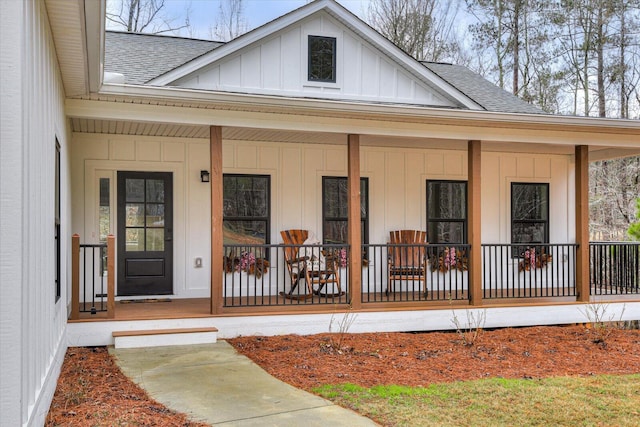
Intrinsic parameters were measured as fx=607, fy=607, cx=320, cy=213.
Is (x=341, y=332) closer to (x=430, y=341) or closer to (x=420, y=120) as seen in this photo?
(x=430, y=341)

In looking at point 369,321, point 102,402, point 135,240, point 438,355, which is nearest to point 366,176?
point 369,321

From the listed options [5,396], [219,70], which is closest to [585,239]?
[219,70]

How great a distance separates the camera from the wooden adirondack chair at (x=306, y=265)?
858 centimetres

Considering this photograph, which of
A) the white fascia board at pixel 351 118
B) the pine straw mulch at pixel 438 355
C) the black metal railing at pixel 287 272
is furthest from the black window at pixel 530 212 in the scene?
the black metal railing at pixel 287 272

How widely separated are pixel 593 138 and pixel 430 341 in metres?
4.07

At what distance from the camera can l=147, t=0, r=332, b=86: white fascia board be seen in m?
7.86

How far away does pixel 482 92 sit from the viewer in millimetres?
10938

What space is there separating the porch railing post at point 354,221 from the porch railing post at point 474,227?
1647 millimetres

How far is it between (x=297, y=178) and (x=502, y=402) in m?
5.50

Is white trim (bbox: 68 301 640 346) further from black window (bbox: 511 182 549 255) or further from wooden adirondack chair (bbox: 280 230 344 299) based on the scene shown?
black window (bbox: 511 182 549 255)

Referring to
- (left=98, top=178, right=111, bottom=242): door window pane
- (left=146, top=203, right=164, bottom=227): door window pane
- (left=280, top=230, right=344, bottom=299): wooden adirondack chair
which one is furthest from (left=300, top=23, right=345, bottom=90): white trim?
(left=98, top=178, right=111, bottom=242): door window pane

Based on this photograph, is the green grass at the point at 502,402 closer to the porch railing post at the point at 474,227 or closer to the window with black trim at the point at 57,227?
the window with black trim at the point at 57,227

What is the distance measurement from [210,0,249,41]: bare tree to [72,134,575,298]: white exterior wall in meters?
13.3

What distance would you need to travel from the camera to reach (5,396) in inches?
111
